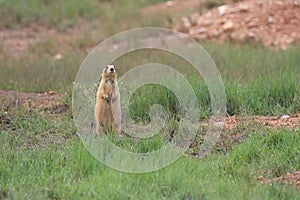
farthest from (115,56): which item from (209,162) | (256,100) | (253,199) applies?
(253,199)

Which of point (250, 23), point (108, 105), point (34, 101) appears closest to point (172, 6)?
point (250, 23)

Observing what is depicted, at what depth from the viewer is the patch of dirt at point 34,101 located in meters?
9.65

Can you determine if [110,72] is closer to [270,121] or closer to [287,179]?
[270,121]

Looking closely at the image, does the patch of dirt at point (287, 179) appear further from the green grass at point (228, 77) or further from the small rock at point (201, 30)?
the small rock at point (201, 30)

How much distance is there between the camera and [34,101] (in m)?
9.94

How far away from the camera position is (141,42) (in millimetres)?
14977

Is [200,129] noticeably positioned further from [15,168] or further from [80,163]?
[15,168]

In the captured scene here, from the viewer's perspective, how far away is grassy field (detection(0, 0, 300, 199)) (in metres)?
6.85

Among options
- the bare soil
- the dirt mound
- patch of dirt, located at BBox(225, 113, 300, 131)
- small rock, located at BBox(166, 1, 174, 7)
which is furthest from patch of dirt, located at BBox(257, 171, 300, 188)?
small rock, located at BBox(166, 1, 174, 7)

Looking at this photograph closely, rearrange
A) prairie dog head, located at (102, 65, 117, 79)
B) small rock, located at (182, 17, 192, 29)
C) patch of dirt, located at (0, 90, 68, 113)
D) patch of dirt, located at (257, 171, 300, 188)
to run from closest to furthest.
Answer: patch of dirt, located at (257, 171, 300, 188) < prairie dog head, located at (102, 65, 117, 79) < patch of dirt, located at (0, 90, 68, 113) < small rock, located at (182, 17, 192, 29)

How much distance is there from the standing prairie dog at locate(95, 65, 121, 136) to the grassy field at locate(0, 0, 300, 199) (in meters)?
0.36

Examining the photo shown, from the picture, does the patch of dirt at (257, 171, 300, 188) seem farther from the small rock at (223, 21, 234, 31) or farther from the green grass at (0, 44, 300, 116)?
the small rock at (223, 21, 234, 31)

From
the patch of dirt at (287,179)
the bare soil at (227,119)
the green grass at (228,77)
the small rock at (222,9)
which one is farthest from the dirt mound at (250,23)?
the patch of dirt at (287,179)

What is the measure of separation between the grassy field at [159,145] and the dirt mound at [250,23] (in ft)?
4.54
